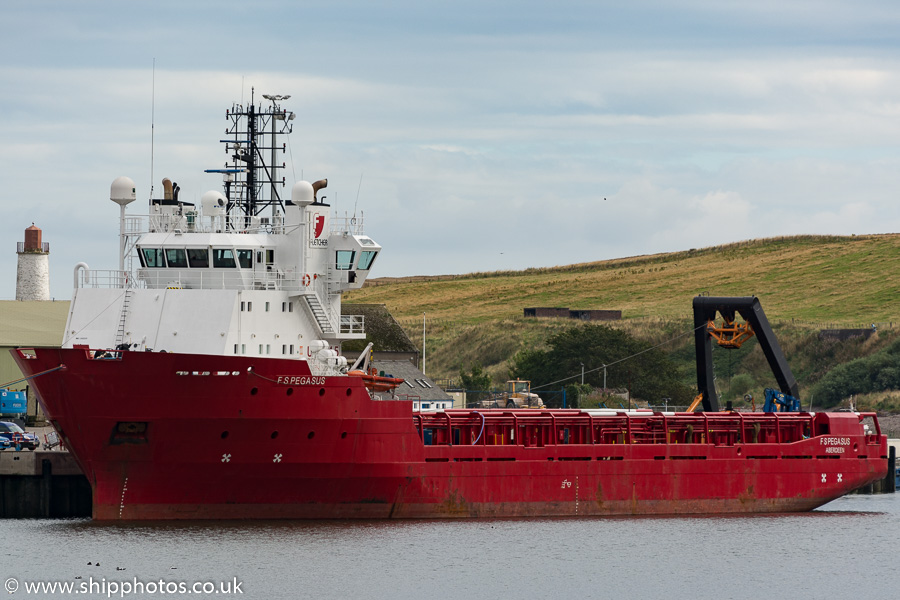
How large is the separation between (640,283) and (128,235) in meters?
104

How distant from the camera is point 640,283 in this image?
143875 mm

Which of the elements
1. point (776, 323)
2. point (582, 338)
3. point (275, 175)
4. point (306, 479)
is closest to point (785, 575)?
point (306, 479)

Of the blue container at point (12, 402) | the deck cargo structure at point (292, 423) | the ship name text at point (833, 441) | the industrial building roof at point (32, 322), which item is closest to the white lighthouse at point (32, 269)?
the industrial building roof at point (32, 322)

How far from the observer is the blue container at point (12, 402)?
61.2 meters

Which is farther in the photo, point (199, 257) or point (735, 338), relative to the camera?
point (735, 338)

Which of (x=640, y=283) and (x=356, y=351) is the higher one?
(x=640, y=283)

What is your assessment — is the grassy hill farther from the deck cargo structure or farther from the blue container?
the deck cargo structure

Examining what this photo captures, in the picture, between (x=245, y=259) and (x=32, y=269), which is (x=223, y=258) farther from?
(x=32, y=269)

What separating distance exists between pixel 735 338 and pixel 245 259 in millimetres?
19833

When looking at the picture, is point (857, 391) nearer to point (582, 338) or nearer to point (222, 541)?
point (582, 338)

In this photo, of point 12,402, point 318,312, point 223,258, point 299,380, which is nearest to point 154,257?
point 223,258

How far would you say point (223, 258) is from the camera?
43.1m

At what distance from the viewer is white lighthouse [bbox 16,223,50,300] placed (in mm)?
78062

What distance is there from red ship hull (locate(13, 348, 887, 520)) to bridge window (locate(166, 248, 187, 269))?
16.8 feet
